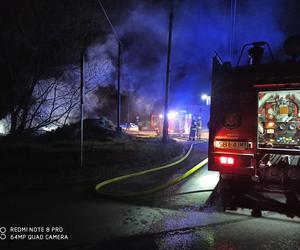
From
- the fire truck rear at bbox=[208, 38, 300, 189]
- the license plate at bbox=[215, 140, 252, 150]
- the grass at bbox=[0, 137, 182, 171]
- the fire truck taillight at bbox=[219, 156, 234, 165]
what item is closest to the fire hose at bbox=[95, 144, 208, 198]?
the grass at bbox=[0, 137, 182, 171]

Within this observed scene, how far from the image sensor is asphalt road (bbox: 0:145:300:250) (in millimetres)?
4332

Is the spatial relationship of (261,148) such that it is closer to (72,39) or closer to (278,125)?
(278,125)

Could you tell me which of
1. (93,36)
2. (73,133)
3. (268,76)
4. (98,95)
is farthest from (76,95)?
(268,76)

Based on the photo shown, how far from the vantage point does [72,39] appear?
1578cm

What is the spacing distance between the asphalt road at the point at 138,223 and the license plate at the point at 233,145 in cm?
116

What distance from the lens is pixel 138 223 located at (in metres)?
5.15

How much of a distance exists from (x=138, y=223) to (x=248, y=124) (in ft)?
9.08

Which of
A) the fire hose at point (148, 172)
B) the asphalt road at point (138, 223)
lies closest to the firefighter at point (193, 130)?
the fire hose at point (148, 172)

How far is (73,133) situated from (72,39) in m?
4.74

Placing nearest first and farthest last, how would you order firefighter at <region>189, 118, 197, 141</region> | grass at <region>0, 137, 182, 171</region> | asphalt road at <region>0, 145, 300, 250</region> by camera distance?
asphalt road at <region>0, 145, 300, 250</region>, grass at <region>0, 137, 182, 171</region>, firefighter at <region>189, 118, 197, 141</region>

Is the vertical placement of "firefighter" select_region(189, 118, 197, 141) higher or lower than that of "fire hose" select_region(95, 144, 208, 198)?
higher

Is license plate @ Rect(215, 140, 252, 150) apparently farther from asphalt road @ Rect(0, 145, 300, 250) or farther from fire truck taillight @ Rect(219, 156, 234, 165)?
asphalt road @ Rect(0, 145, 300, 250)

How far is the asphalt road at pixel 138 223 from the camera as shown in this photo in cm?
433

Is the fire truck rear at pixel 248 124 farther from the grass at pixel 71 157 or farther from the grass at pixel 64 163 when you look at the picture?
the grass at pixel 71 157
